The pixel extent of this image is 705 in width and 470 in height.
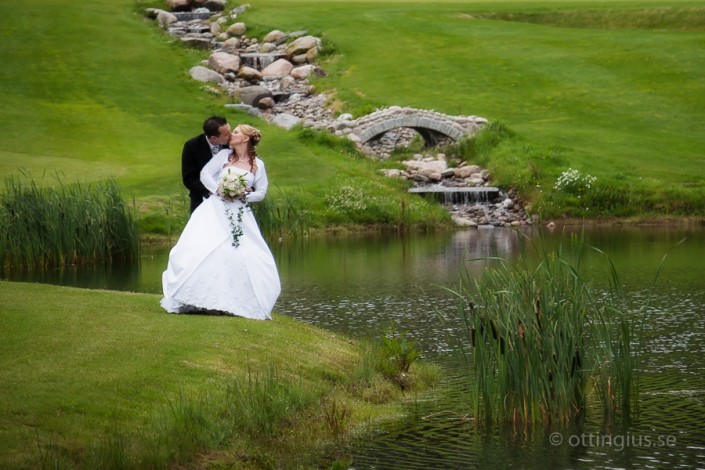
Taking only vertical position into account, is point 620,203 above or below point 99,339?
below

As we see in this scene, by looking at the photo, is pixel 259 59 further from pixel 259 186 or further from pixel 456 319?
pixel 259 186

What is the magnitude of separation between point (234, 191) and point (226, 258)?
86 centimetres

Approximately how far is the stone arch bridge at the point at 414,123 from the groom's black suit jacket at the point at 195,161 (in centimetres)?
2760

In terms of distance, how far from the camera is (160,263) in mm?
27594

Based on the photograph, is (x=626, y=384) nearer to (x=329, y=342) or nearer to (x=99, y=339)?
(x=329, y=342)

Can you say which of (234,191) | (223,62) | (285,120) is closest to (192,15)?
(223,62)

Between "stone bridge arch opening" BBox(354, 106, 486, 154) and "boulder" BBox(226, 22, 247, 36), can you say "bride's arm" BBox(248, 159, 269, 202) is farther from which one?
"boulder" BBox(226, 22, 247, 36)

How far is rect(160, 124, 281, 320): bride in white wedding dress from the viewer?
48.5ft

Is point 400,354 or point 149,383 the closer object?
point 149,383

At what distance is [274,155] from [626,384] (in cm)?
2957

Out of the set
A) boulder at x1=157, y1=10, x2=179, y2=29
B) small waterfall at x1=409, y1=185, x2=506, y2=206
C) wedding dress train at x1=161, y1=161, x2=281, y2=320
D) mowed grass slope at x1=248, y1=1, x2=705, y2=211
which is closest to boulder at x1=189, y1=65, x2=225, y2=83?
mowed grass slope at x1=248, y1=1, x2=705, y2=211

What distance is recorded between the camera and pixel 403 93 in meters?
50.8

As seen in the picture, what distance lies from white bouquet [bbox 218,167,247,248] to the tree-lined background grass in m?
18.4

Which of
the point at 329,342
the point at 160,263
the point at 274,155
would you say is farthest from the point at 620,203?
the point at 329,342
